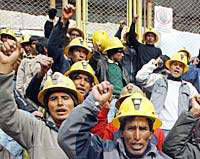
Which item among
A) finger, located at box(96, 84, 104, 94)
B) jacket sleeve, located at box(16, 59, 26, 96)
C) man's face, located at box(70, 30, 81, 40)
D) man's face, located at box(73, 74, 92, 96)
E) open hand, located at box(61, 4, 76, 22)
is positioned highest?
open hand, located at box(61, 4, 76, 22)

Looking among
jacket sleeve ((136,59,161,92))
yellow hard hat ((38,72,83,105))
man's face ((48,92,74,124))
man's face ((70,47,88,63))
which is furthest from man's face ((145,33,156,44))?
man's face ((48,92,74,124))

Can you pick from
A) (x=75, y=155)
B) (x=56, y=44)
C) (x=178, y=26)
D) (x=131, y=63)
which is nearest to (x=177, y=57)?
(x=131, y=63)

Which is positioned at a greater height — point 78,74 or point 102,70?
point 78,74

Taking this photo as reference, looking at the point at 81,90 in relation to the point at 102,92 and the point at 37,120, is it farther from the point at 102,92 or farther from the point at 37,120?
the point at 102,92

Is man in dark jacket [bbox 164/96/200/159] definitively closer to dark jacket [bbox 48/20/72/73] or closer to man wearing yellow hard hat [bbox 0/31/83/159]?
man wearing yellow hard hat [bbox 0/31/83/159]

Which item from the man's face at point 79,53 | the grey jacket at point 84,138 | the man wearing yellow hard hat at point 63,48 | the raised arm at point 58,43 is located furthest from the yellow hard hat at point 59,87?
the man's face at point 79,53

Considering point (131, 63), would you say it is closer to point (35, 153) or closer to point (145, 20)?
point (145, 20)

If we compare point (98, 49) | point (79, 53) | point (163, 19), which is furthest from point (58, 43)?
point (163, 19)

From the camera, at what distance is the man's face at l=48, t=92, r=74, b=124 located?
413 cm

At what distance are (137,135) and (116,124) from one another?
1.26 ft

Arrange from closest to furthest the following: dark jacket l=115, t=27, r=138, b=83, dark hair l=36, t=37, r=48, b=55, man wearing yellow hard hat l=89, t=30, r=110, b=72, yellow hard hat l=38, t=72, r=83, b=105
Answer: yellow hard hat l=38, t=72, r=83, b=105, man wearing yellow hard hat l=89, t=30, r=110, b=72, dark hair l=36, t=37, r=48, b=55, dark jacket l=115, t=27, r=138, b=83

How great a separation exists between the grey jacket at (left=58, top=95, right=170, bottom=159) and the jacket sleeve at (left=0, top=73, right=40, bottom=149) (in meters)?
0.36

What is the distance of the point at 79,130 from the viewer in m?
3.58

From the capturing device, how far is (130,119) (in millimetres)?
3869
